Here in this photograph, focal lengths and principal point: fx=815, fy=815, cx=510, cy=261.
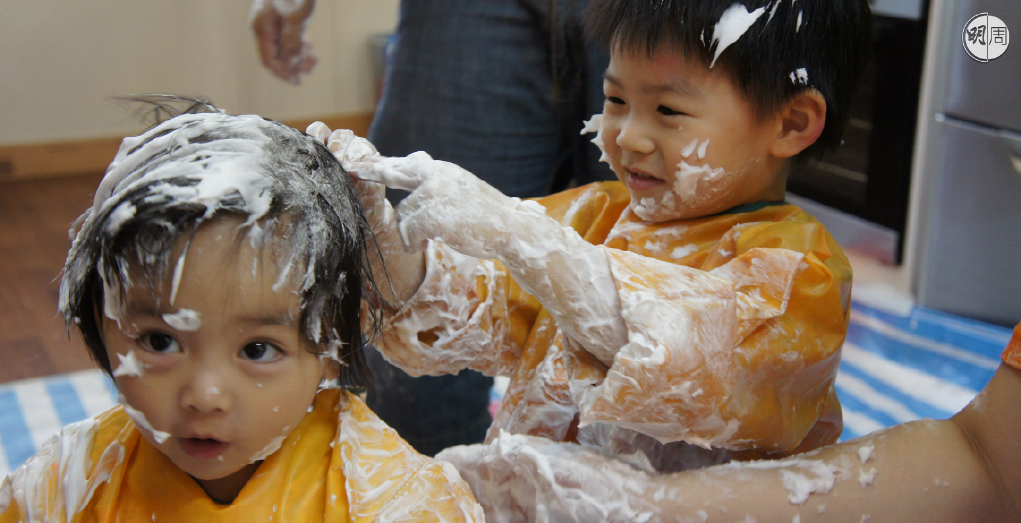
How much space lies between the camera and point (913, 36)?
2.04 meters

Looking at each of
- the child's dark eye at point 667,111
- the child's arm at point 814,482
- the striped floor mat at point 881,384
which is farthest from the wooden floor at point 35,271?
the child's dark eye at point 667,111

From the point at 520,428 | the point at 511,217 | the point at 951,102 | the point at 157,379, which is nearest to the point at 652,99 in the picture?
the point at 511,217

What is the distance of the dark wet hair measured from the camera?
2.73ft

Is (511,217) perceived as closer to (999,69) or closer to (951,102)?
(999,69)

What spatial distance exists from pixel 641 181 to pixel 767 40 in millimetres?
193

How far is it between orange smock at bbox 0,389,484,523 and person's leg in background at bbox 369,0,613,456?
16.8 inches

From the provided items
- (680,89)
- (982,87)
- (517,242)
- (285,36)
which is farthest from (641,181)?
(982,87)

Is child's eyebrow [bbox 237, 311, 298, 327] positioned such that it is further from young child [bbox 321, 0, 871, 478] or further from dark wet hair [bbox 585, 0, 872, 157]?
dark wet hair [bbox 585, 0, 872, 157]

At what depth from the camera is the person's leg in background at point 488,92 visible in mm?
1185

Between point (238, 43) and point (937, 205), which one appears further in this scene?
point (238, 43)

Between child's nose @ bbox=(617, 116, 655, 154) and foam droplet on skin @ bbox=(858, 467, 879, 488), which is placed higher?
child's nose @ bbox=(617, 116, 655, 154)

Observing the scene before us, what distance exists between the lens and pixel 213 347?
646mm

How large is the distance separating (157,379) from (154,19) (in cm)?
267

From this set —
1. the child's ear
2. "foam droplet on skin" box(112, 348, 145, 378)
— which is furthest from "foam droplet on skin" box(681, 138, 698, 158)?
"foam droplet on skin" box(112, 348, 145, 378)
